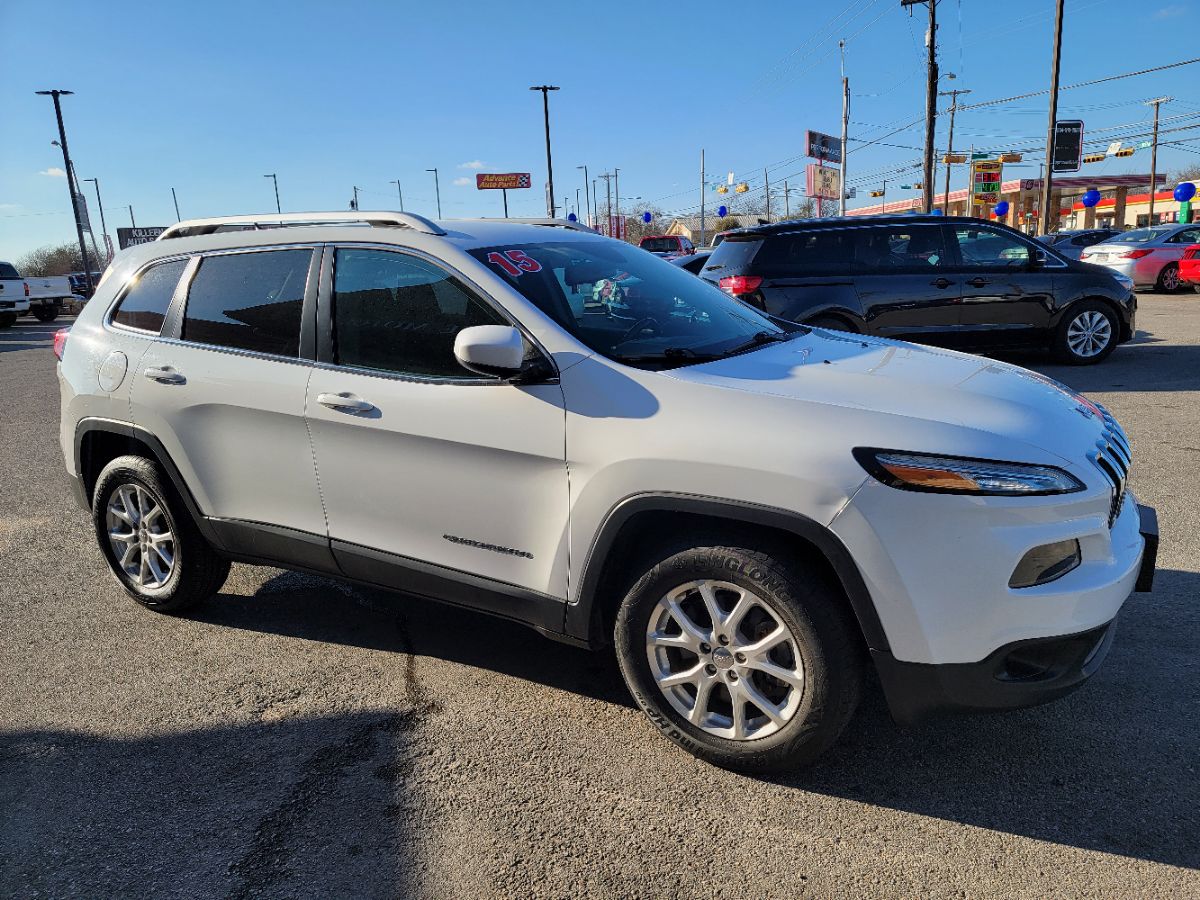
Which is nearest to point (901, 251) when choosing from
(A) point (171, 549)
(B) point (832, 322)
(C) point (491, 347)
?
(B) point (832, 322)

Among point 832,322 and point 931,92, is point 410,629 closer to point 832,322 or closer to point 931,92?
point 832,322

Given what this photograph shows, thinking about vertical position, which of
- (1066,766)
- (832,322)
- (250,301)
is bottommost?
(1066,766)

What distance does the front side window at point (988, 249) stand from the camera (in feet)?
31.6

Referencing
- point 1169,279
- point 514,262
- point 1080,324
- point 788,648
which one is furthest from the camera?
point 1169,279

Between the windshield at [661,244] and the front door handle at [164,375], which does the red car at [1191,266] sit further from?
the front door handle at [164,375]

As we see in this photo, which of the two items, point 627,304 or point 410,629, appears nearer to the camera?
point 627,304

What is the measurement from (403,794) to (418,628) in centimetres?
129

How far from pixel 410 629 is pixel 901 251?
7.69 metres

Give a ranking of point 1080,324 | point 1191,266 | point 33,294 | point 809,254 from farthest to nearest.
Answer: point 33,294, point 1191,266, point 1080,324, point 809,254

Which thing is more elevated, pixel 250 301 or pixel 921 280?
pixel 250 301

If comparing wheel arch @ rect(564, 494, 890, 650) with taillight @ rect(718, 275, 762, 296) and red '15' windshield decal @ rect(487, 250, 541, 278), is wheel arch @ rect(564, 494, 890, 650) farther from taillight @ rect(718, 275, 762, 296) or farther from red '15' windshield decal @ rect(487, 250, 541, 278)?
taillight @ rect(718, 275, 762, 296)

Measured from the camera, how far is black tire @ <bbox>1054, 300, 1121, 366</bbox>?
9859mm

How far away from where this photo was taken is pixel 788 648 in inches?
102

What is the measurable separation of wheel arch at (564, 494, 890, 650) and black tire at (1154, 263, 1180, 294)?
20.7m
